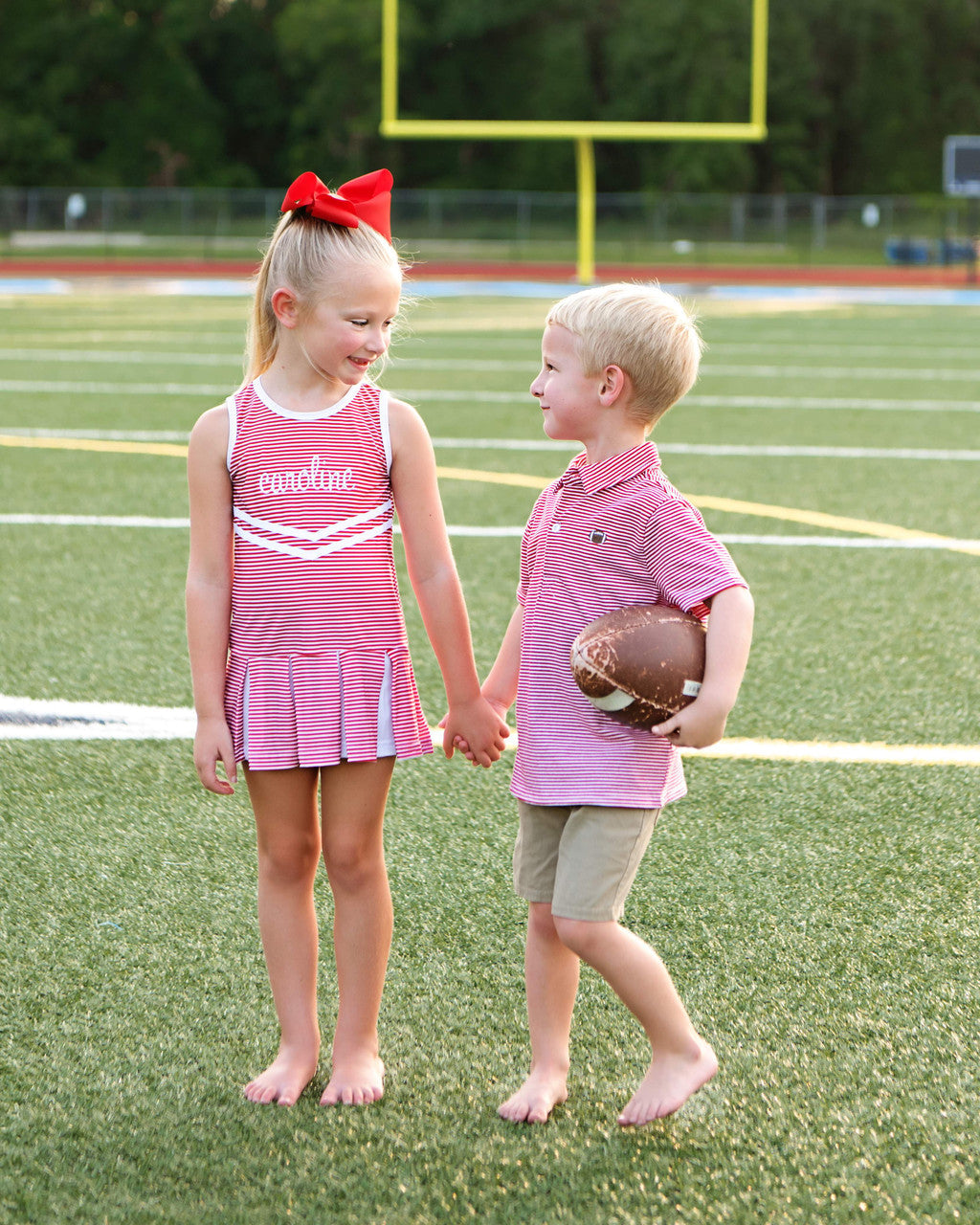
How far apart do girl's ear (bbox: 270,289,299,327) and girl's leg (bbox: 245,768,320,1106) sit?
65 centimetres

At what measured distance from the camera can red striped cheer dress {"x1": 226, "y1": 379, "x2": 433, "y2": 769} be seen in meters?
2.22

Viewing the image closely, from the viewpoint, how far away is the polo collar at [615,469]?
218cm

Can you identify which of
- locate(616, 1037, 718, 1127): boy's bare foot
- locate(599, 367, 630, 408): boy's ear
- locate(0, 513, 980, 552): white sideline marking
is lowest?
locate(616, 1037, 718, 1127): boy's bare foot

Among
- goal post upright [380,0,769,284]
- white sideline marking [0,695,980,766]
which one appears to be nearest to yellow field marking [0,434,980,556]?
white sideline marking [0,695,980,766]

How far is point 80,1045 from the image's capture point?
7.95 feet

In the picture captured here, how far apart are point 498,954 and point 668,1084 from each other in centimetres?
58

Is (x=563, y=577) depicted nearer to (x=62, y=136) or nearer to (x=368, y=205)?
(x=368, y=205)

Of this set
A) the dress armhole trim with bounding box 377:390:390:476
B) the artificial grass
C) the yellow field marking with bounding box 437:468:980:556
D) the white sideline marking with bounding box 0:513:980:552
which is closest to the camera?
the artificial grass

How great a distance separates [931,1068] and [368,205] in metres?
1.51

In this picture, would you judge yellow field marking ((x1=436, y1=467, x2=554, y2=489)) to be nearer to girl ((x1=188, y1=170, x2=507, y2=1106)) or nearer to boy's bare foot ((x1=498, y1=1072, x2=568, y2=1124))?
girl ((x1=188, y1=170, x2=507, y2=1106))

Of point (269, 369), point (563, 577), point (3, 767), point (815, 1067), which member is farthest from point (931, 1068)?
point (3, 767)

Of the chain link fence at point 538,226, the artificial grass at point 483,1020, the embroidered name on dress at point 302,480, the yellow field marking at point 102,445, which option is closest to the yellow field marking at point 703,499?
the yellow field marking at point 102,445

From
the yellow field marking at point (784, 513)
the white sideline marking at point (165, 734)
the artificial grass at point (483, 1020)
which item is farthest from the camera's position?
the yellow field marking at point (784, 513)

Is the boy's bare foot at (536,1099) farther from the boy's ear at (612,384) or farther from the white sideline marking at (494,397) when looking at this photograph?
the white sideline marking at (494,397)
